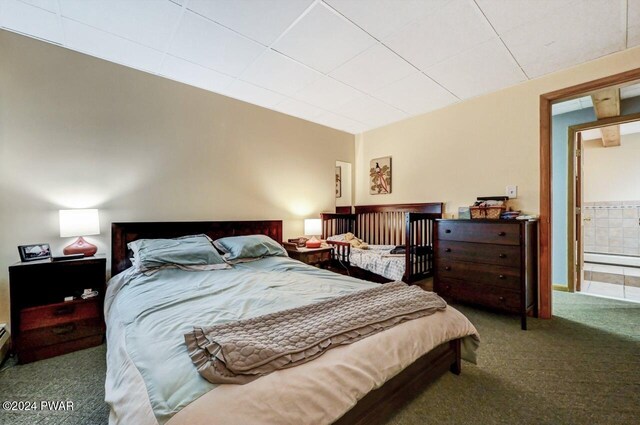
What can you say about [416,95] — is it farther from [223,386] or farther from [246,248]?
[223,386]

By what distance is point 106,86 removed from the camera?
2.48 m

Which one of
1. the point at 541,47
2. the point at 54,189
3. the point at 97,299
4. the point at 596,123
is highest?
the point at 541,47

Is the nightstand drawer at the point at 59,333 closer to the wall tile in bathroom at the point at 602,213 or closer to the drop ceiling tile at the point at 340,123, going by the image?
the drop ceiling tile at the point at 340,123

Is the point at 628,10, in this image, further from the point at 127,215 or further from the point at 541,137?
the point at 127,215

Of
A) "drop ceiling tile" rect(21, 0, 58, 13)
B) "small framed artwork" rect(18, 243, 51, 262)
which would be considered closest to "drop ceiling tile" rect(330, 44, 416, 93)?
"drop ceiling tile" rect(21, 0, 58, 13)

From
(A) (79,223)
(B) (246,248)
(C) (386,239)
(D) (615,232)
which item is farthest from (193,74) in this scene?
(D) (615,232)

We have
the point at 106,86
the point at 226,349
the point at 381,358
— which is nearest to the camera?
the point at 226,349

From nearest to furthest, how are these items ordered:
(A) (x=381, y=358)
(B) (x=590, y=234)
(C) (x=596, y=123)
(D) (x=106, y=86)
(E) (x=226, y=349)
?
(E) (x=226, y=349)
(A) (x=381, y=358)
(D) (x=106, y=86)
(C) (x=596, y=123)
(B) (x=590, y=234)

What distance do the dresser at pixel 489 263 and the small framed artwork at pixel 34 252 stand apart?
3587mm

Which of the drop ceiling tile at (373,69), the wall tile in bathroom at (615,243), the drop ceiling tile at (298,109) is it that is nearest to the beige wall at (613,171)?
the wall tile in bathroom at (615,243)

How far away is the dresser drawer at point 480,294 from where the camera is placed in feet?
8.00

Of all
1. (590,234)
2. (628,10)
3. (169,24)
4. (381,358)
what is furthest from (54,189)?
(590,234)

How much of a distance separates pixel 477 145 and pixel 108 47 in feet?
12.7

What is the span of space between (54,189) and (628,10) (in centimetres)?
456
